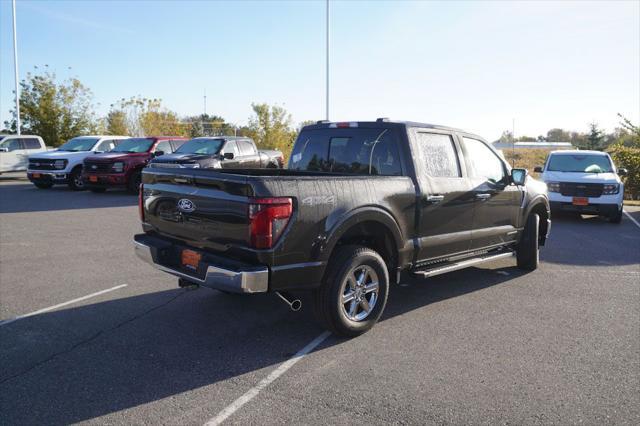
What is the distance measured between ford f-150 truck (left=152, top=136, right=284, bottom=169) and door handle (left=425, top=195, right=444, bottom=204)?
29.7 ft

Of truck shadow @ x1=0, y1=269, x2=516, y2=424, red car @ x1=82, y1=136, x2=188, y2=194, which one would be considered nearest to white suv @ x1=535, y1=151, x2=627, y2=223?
truck shadow @ x1=0, y1=269, x2=516, y2=424

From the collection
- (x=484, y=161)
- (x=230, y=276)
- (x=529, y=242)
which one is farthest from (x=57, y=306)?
(x=529, y=242)

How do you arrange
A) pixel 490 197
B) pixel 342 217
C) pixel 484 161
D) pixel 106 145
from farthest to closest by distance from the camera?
1. pixel 106 145
2. pixel 484 161
3. pixel 490 197
4. pixel 342 217

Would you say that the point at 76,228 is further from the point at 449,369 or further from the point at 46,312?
the point at 449,369

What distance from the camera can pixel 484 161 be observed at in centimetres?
638

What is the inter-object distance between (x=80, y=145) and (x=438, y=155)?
16.9 m

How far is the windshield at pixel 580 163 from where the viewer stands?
43.7 feet

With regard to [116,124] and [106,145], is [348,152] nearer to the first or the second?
[106,145]

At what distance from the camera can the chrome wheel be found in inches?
181

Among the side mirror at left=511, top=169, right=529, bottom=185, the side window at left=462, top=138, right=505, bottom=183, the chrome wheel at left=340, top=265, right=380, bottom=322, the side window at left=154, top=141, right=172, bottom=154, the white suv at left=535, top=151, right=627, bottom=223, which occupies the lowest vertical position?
the chrome wheel at left=340, top=265, right=380, bottom=322

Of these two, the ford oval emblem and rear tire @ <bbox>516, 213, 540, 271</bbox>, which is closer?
the ford oval emblem

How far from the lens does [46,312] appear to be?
5242 millimetres

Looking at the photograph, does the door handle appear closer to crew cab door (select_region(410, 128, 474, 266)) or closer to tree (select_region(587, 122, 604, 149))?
crew cab door (select_region(410, 128, 474, 266))

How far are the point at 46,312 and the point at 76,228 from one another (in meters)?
5.26
